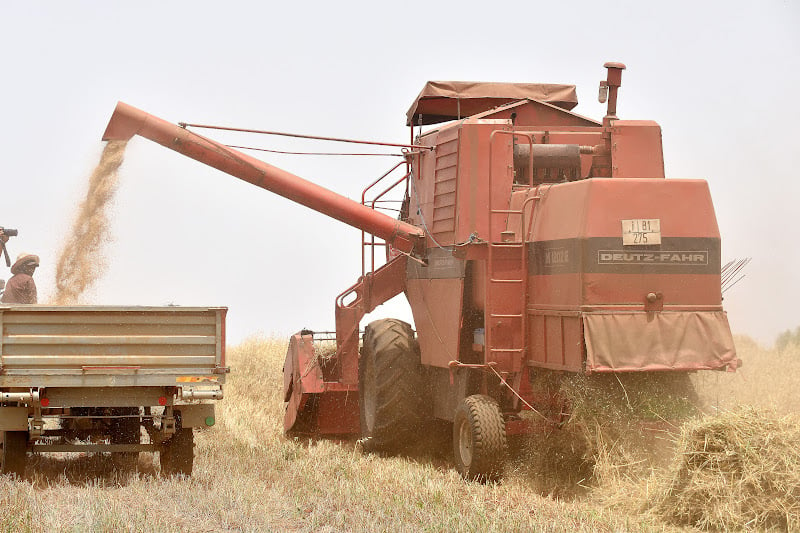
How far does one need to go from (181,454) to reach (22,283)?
4.56 metres

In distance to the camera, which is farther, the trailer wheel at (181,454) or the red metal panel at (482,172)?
the red metal panel at (482,172)

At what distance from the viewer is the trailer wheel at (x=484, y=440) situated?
35.1 ft

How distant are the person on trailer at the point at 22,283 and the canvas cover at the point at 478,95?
482 centimetres

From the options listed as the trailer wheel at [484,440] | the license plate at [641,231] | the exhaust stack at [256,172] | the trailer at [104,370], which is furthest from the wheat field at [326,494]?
the exhaust stack at [256,172]

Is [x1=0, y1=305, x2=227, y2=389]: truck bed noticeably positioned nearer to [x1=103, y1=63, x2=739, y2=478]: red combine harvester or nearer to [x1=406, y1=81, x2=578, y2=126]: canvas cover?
[x1=103, y1=63, x2=739, y2=478]: red combine harvester

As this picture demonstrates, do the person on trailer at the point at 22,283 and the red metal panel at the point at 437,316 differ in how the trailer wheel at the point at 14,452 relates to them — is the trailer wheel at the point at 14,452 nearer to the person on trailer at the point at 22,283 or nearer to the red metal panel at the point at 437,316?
the person on trailer at the point at 22,283

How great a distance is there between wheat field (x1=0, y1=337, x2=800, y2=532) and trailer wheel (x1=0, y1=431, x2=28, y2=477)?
0.65ft

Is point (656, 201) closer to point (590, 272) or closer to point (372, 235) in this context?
point (590, 272)

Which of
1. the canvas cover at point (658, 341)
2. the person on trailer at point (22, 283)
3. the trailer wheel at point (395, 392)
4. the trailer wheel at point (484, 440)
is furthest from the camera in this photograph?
the person on trailer at point (22, 283)

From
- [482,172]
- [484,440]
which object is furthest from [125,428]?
[482,172]

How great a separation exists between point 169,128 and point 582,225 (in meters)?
4.71

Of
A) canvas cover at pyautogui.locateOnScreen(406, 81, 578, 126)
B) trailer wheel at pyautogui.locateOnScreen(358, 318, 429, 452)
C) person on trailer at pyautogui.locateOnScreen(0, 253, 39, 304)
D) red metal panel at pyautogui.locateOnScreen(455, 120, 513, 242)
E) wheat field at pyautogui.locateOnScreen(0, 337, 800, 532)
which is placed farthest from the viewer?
person on trailer at pyautogui.locateOnScreen(0, 253, 39, 304)

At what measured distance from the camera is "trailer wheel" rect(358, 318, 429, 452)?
43.4ft

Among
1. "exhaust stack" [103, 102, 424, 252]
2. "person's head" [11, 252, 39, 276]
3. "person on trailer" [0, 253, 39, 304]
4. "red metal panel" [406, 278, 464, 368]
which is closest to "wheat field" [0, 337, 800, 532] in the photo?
"red metal panel" [406, 278, 464, 368]
